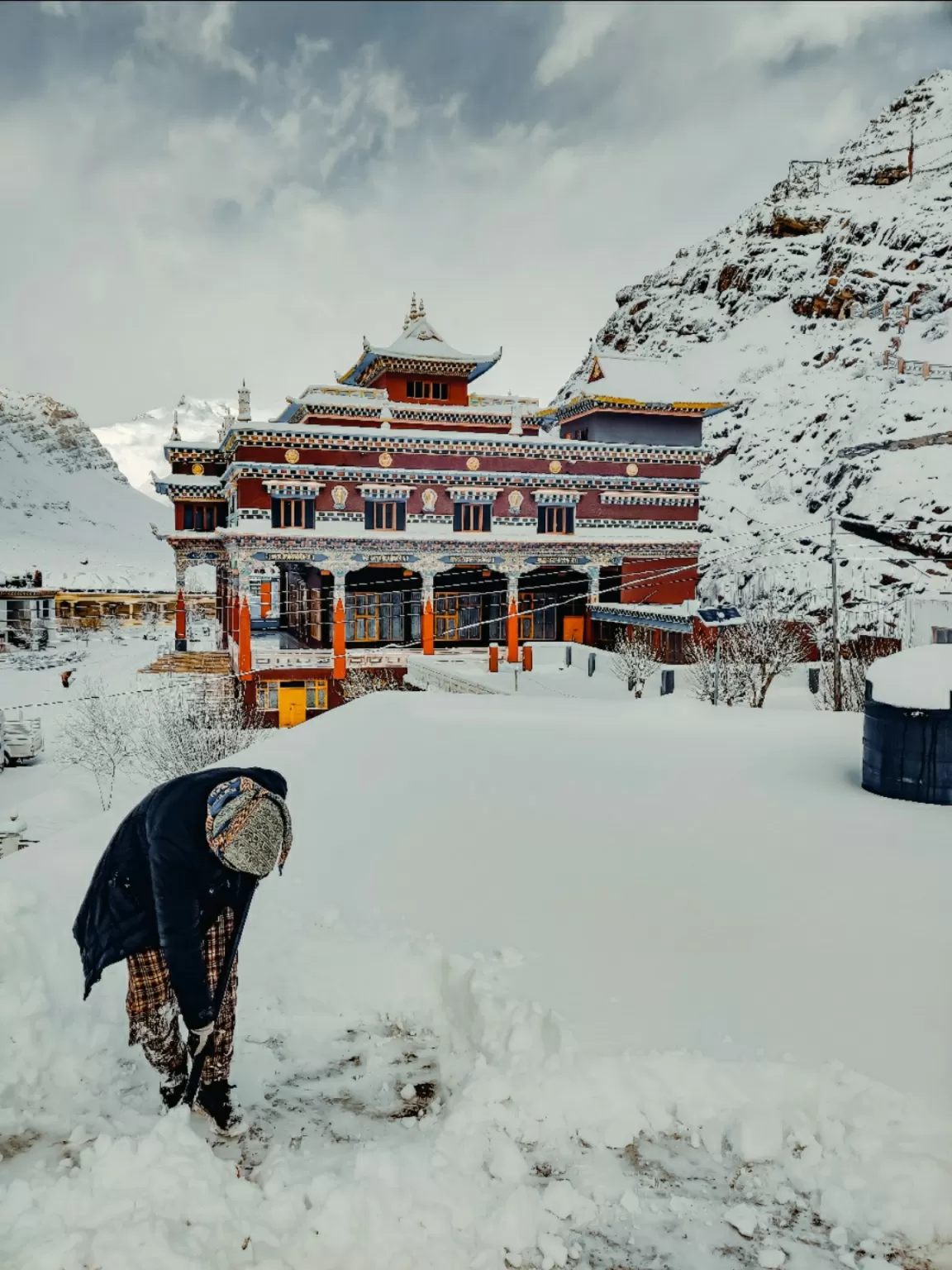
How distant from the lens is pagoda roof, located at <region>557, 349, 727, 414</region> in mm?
32750

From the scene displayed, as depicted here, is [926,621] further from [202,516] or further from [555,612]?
[202,516]

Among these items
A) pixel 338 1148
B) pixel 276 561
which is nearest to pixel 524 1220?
pixel 338 1148

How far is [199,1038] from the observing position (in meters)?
3.34

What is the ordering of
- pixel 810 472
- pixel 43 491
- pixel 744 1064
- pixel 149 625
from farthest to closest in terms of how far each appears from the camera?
pixel 43 491 < pixel 149 625 < pixel 810 472 < pixel 744 1064

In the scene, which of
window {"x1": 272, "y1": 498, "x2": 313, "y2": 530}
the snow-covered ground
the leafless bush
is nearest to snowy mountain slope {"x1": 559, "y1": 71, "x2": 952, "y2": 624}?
the leafless bush

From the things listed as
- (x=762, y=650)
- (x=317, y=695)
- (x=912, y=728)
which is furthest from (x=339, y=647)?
(x=912, y=728)

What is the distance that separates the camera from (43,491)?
137 meters

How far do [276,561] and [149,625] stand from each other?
4133 centimetres

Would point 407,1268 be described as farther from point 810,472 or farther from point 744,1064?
point 810,472

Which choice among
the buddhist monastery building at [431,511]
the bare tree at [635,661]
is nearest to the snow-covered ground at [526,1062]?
the bare tree at [635,661]

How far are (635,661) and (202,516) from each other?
64.7 ft

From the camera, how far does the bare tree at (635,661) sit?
2314 centimetres

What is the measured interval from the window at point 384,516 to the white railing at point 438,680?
17.2ft

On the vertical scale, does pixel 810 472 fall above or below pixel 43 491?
below
